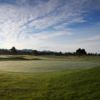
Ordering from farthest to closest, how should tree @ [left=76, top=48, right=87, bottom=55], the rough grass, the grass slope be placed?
tree @ [left=76, top=48, right=87, bottom=55], the rough grass, the grass slope

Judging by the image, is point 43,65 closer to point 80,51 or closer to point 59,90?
point 59,90

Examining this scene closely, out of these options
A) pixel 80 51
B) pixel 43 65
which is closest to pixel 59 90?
pixel 43 65

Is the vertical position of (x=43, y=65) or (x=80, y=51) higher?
(x=80, y=51)

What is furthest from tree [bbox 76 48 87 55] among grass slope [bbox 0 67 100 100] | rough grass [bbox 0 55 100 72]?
grass slope [bbox 0 67 100 100]

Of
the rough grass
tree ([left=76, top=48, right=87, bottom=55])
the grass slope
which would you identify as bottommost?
the grass slope

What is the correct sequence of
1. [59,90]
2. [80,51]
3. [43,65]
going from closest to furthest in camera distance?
[59,90] → [43,65] → [80,51]

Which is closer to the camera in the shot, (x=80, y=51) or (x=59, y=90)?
(x=59, y=90)

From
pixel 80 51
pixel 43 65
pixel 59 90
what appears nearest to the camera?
pixel 59 90

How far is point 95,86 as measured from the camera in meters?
12.5

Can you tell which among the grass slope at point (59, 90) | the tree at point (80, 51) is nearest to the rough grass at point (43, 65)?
the grass slope at point (59, 90)

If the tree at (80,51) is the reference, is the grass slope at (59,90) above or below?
below

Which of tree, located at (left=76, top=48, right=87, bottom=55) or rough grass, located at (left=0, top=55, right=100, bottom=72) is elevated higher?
tree, located at (left=76, top=48, right=87, bottom=55)

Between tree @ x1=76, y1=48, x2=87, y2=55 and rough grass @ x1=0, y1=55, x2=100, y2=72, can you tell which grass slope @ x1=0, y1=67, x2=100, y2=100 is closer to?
rough grass @ x1=0, y1=55, x2=100, y2=72

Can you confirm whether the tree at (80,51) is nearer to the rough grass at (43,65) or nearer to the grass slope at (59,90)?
the rough grass at (43,65)
